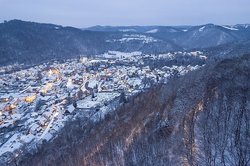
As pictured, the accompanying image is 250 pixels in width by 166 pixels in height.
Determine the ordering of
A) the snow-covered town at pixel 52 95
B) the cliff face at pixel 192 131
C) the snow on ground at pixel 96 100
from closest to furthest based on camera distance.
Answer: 1. the cliff face at pixel 192 131
2. the snow-covered town at pixel 52 95
3. the snow on ground at pixel 96 100

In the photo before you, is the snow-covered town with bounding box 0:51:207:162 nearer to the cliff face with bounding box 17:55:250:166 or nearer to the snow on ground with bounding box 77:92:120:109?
the snow on ground with bounding box 77:92:120:109

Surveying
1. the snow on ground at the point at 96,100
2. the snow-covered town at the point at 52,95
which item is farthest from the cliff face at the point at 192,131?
the snow on ground at the point at 96,100

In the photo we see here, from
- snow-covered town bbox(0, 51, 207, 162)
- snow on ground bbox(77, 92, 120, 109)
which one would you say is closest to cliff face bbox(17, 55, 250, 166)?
snow-covered town bbox(0, 51, 207, 162)

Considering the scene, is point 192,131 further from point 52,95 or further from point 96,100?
point 52,95

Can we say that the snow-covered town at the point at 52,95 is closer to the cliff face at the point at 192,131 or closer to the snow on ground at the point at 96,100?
the snow on ground at the point at 96,100

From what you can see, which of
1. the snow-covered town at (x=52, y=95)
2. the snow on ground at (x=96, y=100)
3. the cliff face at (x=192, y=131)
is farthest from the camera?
the snow on ground at (x=96, y=100)

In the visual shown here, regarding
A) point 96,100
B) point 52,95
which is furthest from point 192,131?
point 52,95
